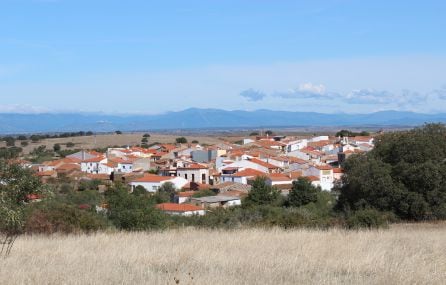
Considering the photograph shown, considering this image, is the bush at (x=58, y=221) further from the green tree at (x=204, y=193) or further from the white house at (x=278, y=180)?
the white house at (x=278, y=180)

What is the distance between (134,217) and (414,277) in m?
15.6

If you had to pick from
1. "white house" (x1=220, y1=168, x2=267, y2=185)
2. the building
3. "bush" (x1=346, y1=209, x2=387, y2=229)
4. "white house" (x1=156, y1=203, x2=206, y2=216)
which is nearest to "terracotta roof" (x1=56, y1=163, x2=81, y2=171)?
"white house" (x1=220, y1=168, x2=267, y2=185)

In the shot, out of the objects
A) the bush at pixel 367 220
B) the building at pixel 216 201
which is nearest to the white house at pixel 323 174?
the building at pixel 216 201

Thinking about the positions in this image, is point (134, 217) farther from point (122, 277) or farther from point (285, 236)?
point (122, 277)

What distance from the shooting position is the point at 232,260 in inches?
375

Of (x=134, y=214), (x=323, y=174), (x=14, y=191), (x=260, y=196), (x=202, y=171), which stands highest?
(x=14, y=191)

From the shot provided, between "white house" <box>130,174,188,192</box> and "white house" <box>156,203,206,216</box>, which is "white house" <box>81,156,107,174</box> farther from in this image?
"white house" <box>156,203,206,216</box>

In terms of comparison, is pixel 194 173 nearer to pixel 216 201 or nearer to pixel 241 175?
pixel 241 175

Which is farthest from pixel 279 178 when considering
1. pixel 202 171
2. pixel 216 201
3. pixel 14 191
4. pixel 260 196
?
pixel 14 191

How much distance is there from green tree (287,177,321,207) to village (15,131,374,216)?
5137 millimetres

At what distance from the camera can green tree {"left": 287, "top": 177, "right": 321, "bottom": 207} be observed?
162 feet

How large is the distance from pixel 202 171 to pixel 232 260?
222 ft

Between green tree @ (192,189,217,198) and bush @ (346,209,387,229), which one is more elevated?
bush @ (346,209,387,229)

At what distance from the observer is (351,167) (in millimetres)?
33500
